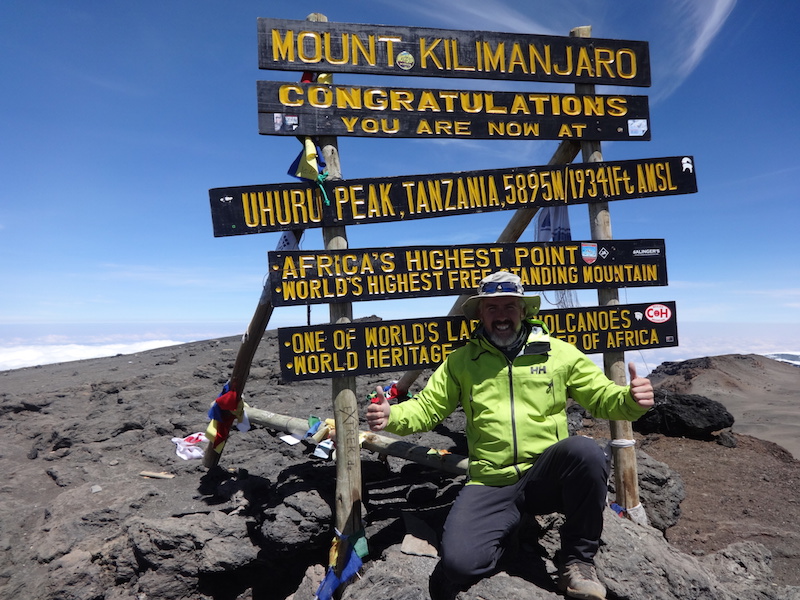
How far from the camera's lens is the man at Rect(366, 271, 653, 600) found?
316cm

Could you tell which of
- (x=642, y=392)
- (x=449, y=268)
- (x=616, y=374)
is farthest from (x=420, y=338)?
(x=616, y=374)

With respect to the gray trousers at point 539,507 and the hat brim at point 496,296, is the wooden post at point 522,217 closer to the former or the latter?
the hat brim at point 496,296

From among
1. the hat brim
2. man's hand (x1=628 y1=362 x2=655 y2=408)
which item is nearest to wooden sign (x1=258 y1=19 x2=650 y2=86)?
the hat brim

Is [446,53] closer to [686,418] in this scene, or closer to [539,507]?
[539,507]

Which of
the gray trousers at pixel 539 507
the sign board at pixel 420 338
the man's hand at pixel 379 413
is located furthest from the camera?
the sign board at pixel 420 338

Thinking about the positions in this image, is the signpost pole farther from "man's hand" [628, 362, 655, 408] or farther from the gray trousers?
"man's hand" [628, 362, 655, 408]

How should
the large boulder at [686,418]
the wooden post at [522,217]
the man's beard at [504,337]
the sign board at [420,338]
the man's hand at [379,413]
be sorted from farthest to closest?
→ the large boulder at [686,418], the wooden post at [522,217], the sign board at [420,338], the man's beard at [504,337], the man's hand at [379,413]

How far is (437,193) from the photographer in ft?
14.7

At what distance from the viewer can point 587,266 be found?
15.6 feet

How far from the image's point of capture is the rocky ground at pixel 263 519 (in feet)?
12.0

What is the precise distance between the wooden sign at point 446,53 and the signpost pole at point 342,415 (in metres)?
0.31

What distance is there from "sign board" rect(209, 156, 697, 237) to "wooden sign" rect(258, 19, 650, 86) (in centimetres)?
93

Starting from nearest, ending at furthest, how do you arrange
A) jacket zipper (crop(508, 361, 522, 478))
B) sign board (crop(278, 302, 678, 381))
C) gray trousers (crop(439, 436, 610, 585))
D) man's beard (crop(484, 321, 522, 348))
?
gray trousers (crop(439, 436, 610, 585)) → jacket zipper (crop(508, 361, 522, 478)) → man's beard (crop(484, 321, 522, 348)) → sign board (crop(278, 302, 678, 381))

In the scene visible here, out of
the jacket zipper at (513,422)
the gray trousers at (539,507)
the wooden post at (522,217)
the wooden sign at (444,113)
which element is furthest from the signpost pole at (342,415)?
the jacket zipper at (513,422)
